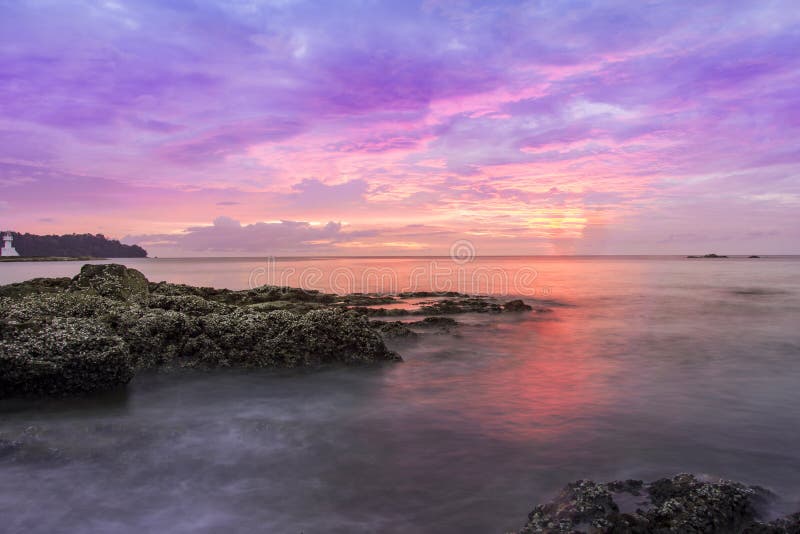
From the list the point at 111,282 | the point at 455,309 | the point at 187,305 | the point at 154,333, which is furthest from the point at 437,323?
the point at 111,282

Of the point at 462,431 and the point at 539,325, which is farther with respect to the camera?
the point at 539,325

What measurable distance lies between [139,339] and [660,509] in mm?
9400

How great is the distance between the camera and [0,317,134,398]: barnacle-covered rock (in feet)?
24.6

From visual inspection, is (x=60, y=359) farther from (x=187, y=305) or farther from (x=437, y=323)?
(x=437, y=323)

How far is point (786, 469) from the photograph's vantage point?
5609 millimetres

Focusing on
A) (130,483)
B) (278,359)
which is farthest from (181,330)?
(130,483)

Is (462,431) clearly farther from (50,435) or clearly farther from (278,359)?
(50,435)

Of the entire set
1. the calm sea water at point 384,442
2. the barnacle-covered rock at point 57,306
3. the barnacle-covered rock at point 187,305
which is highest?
the barnacle-covered rock at point 57,306

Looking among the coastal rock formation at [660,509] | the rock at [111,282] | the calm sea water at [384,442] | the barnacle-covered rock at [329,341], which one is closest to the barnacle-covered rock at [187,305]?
the rock at [111,282]

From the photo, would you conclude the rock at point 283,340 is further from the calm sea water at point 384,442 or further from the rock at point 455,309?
the rock at point 455,309

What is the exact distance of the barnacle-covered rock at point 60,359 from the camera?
24.6ft

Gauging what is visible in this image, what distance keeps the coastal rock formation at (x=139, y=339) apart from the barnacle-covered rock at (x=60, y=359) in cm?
1

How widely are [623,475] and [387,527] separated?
2.81m

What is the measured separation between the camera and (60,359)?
303 inches
